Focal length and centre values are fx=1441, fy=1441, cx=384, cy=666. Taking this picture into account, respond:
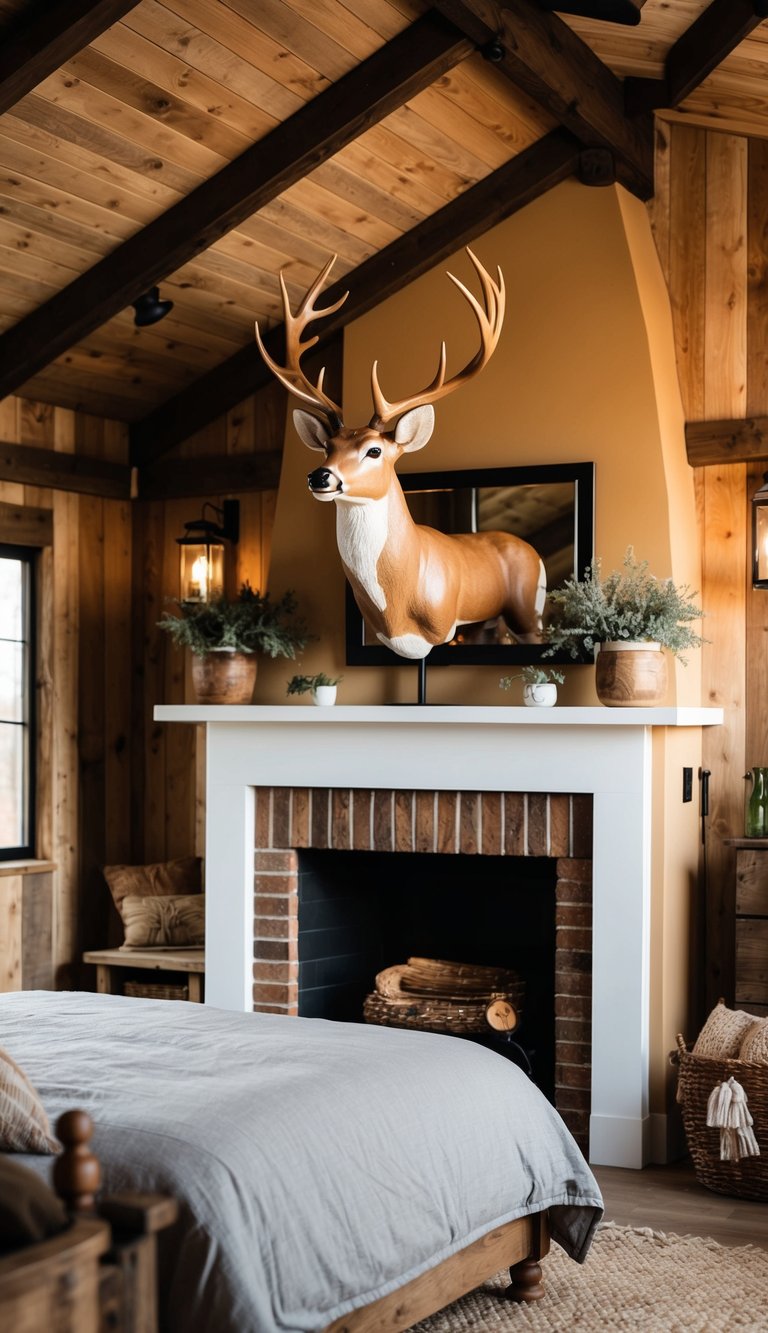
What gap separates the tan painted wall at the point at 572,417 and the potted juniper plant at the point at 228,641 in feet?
0.59

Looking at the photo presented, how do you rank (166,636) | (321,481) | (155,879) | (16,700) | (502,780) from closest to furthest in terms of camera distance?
(321,481) < (502,780) < (16,700) < (155,879) < (166,636)

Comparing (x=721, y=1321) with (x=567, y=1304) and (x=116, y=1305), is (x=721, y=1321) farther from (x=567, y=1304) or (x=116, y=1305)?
(x=116, y=1305)

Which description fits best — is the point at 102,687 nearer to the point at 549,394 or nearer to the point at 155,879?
the point at 155,879

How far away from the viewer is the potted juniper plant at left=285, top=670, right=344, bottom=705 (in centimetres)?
488

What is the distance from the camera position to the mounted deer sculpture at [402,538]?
14.1 feet

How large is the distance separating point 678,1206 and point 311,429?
2536 mm

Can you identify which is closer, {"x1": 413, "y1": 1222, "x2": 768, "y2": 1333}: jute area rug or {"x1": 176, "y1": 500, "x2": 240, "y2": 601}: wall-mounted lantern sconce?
{"x1": 413, "y1": 1222, "x2": 768, "y2": 1333}: jute area rug

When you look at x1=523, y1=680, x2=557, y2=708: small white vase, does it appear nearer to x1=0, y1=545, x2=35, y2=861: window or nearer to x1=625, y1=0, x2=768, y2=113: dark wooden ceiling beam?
x1=625, y1=0, x2=768, y2=113: dark wooden ceiling beam

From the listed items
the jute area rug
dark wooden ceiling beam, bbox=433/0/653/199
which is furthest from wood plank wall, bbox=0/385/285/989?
the jute area rug

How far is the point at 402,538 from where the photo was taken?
14.7ft

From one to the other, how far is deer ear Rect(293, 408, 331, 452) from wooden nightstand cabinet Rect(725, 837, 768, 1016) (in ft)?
6.12

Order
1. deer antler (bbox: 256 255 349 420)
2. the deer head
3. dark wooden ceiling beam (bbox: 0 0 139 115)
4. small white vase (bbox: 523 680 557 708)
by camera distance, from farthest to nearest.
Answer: small white vase (bbox: 523 680 557 708) → deer antler (bbox: 256 255 349 420) → the deer head → dark wooden ceiling beam (bbox: 0 0 139 115)

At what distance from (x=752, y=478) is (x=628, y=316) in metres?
0.73

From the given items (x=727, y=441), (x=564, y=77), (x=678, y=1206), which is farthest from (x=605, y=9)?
(x=678, y=1206)
